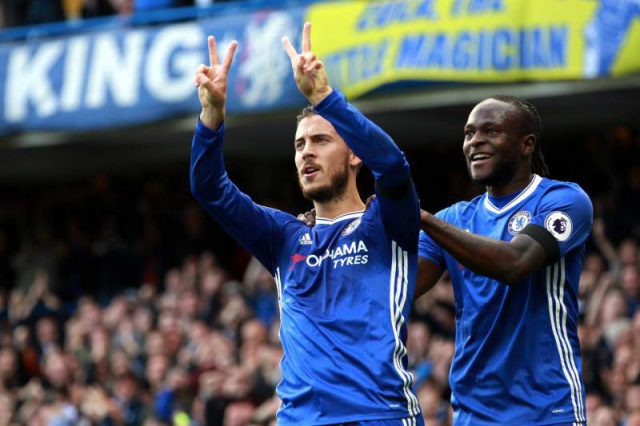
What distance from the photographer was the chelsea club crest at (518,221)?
209 inches

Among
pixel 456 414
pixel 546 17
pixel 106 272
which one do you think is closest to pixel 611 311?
pixel 546 17

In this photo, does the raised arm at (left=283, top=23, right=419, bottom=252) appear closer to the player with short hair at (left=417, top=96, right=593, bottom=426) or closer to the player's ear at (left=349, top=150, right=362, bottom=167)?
the player with short hair at (left=417, top=96, right=593, bottom=426)

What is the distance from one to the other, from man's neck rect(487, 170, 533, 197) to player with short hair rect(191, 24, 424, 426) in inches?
23.7

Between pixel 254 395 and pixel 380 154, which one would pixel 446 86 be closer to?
pixel 254 395

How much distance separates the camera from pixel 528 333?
5.19 meters

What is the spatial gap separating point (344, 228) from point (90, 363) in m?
9.73

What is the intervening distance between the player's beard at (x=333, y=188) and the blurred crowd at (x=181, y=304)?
461cm

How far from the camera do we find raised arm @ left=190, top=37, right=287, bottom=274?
5082mm

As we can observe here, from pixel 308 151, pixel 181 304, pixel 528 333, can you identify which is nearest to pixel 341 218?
pixel 308 151

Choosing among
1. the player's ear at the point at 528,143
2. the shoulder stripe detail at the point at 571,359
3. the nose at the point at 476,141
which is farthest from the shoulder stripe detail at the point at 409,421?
the player's ear at the point at 528,143

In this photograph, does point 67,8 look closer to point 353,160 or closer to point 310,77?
point 353,160

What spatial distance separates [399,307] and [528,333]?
1.98ft

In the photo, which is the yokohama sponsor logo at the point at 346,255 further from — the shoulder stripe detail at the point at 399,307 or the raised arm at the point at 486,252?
the raised arm at the point at 486,252

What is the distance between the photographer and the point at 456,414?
541cm
